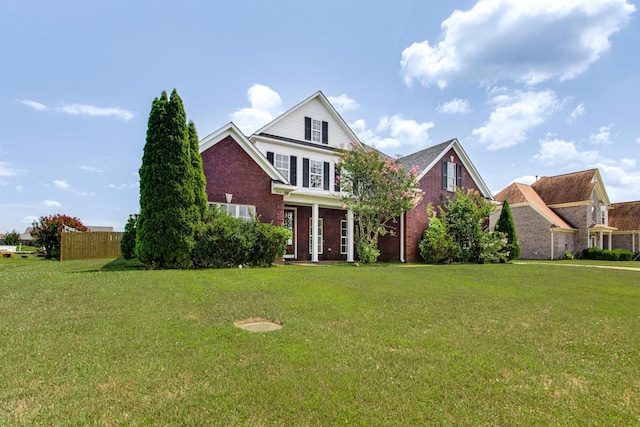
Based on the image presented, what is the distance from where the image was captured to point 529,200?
30156 mm

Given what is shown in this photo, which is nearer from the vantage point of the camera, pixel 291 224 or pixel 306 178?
pixel 306 178

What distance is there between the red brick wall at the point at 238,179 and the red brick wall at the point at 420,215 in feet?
25.5

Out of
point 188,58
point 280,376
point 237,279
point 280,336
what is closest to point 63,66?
point 188,58

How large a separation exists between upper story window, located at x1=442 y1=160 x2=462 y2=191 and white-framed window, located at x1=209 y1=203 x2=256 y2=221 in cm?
1269

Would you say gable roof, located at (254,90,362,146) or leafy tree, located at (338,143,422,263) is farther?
gable roof, located at (254,90,362,146)

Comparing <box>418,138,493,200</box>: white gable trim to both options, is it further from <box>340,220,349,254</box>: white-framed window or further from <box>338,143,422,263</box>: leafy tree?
<box>340,220,349,254</box>: white-framed window

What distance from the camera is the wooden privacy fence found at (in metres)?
17.6

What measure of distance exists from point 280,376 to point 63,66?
44.4 feet

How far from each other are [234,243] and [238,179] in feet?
11.9

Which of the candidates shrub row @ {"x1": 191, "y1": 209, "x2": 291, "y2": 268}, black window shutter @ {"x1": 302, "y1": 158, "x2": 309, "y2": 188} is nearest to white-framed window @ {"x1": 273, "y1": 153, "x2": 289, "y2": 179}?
black window shutter @ {"x1": 302, "y1": 158, "x2": 309, "y2": 188}

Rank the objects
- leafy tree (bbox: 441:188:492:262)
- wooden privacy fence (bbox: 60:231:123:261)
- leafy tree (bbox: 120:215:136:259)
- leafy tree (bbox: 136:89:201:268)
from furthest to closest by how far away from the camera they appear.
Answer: leafy tree (bbox: 441:188:492:262) → wooden privacy fence (bbox: 60:231:123:261) → leafy tree (bbox: 120:215:136:259) → leafy tree (bbox: 136:89:201:268)

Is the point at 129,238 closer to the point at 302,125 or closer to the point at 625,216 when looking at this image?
the point at 302,125

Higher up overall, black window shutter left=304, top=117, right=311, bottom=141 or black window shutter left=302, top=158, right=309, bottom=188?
black window shutter left=304, top=117, right=311, bottom=141

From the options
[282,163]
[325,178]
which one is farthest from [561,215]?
[282,163]
